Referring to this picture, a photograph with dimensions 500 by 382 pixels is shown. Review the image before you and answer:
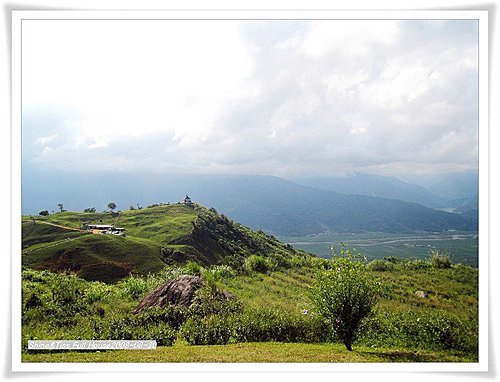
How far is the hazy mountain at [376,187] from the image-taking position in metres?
6.91

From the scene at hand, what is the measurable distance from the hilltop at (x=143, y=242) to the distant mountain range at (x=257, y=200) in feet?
0.55

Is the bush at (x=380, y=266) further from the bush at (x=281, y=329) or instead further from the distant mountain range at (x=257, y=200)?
the bush at (x=281, y=329)

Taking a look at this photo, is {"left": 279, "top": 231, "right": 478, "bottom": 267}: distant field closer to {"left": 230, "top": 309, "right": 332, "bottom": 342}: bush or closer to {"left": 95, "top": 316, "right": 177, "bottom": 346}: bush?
{"left": 230, "top": 309, "right": 332, "bottom": 342}: bush

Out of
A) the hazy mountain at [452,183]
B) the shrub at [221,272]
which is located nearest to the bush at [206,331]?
the shrub at [221,272]

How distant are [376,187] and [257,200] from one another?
1849 millimetres

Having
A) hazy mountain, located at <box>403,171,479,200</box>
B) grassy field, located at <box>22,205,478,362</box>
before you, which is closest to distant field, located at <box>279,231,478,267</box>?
grassy field, located at <box>22,205,478,362</box>

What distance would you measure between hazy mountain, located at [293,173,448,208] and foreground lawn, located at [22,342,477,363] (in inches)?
89.1

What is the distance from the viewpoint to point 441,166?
6.46 m

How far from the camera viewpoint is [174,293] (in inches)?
260

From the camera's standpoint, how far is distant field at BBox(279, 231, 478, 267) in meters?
6.71

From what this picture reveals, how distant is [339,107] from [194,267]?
10.5 ft

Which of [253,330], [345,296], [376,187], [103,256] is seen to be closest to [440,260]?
[376,187]
